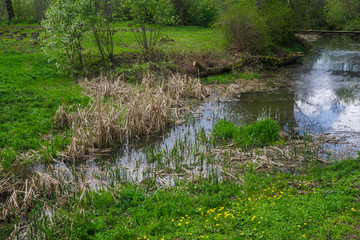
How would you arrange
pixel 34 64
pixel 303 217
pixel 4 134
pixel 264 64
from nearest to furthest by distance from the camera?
1. pixel 303 217
2. pixel 4 134
3. pixel 34 64
4. pixel 264 64

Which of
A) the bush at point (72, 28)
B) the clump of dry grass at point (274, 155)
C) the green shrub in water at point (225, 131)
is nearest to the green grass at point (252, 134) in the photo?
the green shrub in water at point (225, 131)

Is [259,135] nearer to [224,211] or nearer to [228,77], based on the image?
[224,211]

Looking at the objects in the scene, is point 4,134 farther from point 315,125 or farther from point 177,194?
point 315,125

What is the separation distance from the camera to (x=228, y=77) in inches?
677

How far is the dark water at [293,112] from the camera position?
349 inches

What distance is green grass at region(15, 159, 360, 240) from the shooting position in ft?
16.8

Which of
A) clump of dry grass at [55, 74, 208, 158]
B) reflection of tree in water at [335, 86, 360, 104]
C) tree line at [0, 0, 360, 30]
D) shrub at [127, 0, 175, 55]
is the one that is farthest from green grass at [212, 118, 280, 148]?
tree line at [0, 0, 360, 30]

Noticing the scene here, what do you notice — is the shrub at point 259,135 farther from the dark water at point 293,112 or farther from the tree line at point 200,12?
the tree line at point 200,12

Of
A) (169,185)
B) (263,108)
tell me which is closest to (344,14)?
(263,108)

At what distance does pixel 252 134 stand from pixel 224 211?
3.78 m

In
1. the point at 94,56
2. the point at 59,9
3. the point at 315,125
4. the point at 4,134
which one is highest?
the point at 59,9

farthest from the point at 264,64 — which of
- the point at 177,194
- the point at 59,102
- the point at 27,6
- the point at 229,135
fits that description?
the point at 27,6

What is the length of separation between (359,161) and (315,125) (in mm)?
3539

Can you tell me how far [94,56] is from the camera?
17.6 meters
